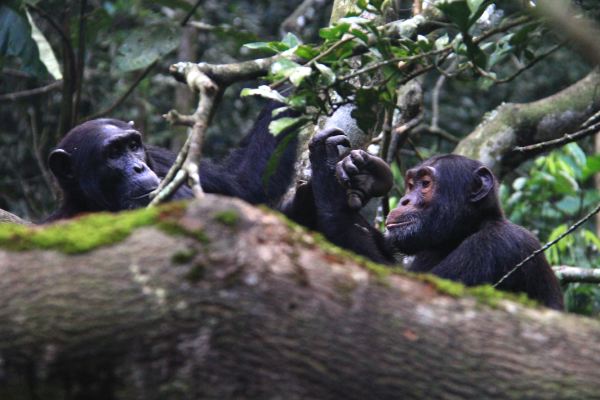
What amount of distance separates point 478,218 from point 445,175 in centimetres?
35

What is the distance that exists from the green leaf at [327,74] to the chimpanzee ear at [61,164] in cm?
241

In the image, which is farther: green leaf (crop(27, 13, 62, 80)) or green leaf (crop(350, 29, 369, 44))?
green leaf (crop(27, 13, 62, 80))

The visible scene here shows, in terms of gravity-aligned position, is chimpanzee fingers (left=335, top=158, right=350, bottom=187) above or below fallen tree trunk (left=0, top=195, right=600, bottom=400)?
above

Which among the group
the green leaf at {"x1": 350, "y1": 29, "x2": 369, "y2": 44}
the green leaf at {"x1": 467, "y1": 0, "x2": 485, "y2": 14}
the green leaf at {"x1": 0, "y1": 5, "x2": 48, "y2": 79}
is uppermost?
the green leaf at {"x1": 467, "y1": 0, "x2": 485, "y2": 14}

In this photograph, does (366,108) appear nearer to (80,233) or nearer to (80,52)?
(80,233)

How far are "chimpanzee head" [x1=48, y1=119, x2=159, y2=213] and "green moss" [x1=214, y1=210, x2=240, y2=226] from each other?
132 inches

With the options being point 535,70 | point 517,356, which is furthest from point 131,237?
point 535,70

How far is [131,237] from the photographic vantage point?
3.08 metres

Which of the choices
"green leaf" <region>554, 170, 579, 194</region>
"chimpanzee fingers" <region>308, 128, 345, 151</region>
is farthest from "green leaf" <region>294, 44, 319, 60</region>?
"green leaf" <region>554, 170, 579, 194</region>

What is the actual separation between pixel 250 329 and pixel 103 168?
3853mm

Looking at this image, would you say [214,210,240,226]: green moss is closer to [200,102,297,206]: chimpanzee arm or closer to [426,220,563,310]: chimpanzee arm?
[426,220,563,310]: chimpanzee arm

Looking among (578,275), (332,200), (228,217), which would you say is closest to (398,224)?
(332,200)

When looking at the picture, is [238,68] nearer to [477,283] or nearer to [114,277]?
[477,283]

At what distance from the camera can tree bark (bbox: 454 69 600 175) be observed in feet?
26.5
